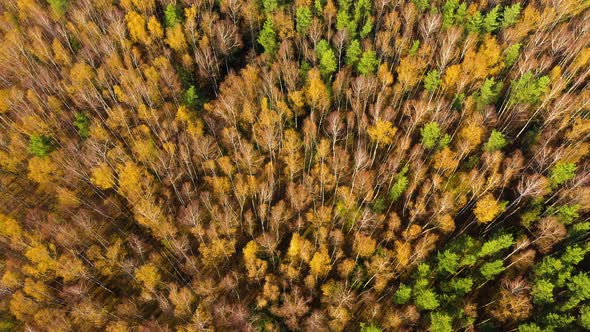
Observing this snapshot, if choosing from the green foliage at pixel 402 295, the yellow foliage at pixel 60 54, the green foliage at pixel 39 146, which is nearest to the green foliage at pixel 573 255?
the green foliage at pixel 402 295

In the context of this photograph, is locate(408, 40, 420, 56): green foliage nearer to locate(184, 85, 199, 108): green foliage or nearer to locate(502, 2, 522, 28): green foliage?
locate(502, 2, 522, 28): green foliage

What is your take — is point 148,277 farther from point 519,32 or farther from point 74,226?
point 519,32

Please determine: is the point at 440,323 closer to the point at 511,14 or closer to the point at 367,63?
the point at 367,63

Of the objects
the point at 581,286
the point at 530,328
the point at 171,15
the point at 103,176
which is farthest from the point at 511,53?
the point at 103,176

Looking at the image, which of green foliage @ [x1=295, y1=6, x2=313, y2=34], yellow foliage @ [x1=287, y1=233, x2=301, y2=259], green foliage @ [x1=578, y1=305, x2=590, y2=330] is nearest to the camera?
green foliage @ [x1=578, y1=305, x2=590, y2=330]

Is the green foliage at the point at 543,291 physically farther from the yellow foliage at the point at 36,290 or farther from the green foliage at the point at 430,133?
the yellow foliage at the point at 36,290

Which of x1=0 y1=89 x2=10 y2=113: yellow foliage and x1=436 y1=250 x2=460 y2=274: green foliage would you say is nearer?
x1=436 y1=250 x2=460 y2=274: green foliage

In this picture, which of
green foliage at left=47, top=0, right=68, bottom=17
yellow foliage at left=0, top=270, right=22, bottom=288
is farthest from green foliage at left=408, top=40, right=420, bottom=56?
yellow foliage at left=0, top=270, right=22, bottom=288

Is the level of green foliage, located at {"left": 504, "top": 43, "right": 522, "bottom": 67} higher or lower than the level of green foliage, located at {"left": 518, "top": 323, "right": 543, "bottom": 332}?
higher
